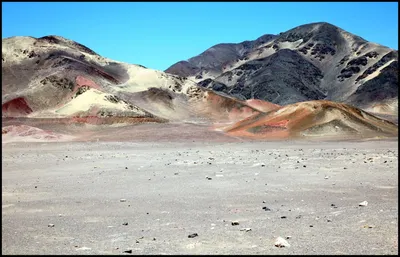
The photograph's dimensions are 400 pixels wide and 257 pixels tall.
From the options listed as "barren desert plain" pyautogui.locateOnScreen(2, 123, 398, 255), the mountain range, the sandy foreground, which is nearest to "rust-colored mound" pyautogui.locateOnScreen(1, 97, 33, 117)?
the mountain range

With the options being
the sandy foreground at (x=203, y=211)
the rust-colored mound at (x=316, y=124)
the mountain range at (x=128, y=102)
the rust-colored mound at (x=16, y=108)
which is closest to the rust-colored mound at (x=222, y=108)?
the mountain range at (x=128, y=102)

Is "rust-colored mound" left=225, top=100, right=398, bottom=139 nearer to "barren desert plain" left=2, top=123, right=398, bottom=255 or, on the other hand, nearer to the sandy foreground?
"barren desert plain" left=2, top=123, right=398, bottom=255

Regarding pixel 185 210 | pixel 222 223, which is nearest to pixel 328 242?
pixel 222 223

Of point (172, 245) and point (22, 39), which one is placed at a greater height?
point (22, 39)

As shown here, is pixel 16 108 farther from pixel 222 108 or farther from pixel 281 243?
pixel 281 243

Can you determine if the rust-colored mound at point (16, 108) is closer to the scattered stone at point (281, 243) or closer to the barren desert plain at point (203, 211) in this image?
the barren desert plain at point (203, 211)

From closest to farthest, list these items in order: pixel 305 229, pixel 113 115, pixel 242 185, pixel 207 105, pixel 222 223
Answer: pixel 305 229
pixel 222 223
pixel 242 185
pixel 113 115
pixel 207 105

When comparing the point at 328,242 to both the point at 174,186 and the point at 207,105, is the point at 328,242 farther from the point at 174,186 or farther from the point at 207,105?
the point at 207,105
